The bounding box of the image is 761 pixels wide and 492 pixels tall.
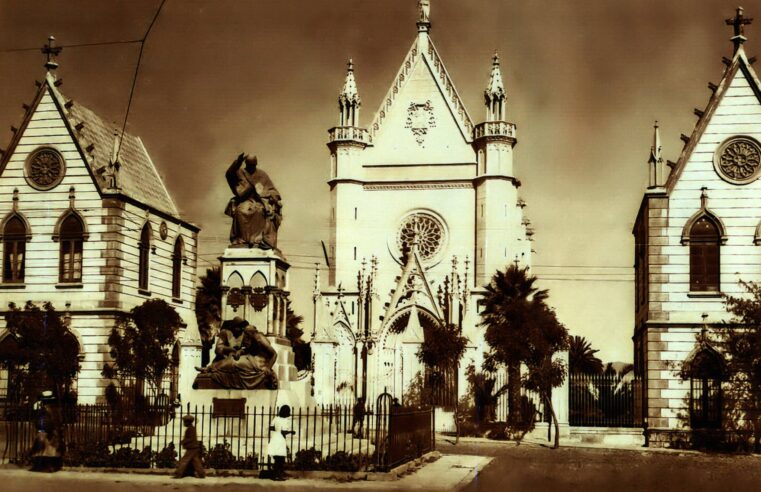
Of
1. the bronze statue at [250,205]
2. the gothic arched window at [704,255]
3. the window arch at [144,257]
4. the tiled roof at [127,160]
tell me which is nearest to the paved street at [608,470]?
the gothic arched window at [704,255]

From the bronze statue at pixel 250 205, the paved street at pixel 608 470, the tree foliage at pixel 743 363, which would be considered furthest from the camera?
the tree foliage at pixel 743 363

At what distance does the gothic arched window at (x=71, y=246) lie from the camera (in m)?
47.3

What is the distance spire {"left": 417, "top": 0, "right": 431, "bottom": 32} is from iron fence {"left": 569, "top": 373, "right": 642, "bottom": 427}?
27.8m

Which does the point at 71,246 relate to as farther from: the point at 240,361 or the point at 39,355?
the point at 240,361

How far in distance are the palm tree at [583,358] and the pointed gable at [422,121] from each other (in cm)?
1386

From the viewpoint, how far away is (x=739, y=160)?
41.5 m

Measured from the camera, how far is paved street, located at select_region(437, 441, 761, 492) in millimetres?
24922

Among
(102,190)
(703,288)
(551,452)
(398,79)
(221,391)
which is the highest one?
(398,79)

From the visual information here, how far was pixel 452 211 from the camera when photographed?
6731 centimetres

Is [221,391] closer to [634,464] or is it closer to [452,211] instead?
[634,464]

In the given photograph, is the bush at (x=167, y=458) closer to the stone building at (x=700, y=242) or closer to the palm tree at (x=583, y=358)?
the stone building at (x=700, y=242)

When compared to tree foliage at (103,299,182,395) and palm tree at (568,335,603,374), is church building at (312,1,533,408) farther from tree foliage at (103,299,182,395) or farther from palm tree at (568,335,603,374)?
tree foliage at (103,299,182,395)

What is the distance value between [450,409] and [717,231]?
15443 millimetres

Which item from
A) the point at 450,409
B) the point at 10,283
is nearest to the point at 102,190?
the point at 10,283
